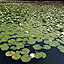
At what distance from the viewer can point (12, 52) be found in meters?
1.74

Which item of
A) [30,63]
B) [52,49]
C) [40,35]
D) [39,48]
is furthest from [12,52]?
[40,35]

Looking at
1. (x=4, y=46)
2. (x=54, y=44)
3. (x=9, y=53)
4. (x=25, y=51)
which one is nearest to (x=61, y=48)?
(x=54, y=44)

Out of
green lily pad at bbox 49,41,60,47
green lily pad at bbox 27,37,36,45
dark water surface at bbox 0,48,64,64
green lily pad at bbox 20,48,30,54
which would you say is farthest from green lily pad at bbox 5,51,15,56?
green lily pad at bbox 49,41,60,47

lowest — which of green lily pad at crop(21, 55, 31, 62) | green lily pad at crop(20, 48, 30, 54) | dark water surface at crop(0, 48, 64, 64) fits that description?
dark water surface at crop(0, 48, 64, 64)

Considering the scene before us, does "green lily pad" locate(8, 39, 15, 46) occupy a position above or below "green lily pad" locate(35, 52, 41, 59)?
above

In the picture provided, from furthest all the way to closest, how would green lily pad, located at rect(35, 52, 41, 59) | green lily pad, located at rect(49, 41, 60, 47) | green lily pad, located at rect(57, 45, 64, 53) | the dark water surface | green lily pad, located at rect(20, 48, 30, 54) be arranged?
green lily pad, located at rect(49, 41, 60, 47), green lily pad, located at rect(57, 45, 64, 53), green lily pad, located at rect(20, 48, 30, 54), green lily pad, located at rect(35, 52, 41, 59), the dark water surface

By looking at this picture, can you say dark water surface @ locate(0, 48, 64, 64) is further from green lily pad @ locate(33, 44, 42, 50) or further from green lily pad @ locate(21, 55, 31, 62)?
green lily pad @ locate(33, 44, 42, 50)

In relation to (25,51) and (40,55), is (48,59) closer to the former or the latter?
(40,55)

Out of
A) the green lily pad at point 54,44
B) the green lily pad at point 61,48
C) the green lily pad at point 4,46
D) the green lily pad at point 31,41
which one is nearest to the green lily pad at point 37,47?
the green lily pad at point 31,41

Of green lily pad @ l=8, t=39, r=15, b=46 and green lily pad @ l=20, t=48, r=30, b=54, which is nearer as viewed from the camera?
green lily pad @ l=20, t=48, r=30, b=54

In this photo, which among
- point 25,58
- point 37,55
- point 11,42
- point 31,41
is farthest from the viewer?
point 31,41

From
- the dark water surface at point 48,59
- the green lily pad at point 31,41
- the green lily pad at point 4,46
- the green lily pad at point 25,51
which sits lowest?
the dark water surface at point 48,59

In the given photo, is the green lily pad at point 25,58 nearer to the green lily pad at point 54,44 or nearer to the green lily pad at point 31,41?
the green lily pad at point 31,41

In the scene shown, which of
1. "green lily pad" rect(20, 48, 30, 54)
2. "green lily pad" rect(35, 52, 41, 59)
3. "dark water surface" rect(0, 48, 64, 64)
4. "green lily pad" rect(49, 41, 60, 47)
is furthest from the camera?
"green lily pad" rect(49, 41, 60, 47)
